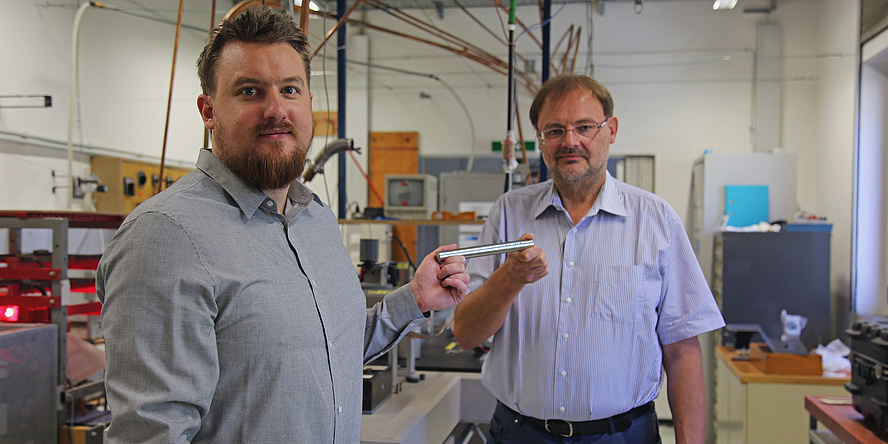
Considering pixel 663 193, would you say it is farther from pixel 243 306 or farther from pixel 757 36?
pixel 243 306

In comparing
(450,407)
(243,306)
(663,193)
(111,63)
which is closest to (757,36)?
(663,193)

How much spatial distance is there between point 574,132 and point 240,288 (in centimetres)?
95

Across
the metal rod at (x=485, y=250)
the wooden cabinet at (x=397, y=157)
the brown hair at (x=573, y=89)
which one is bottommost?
the metal rod at (x=485, y=250)

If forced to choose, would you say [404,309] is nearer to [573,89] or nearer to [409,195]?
[573,89]

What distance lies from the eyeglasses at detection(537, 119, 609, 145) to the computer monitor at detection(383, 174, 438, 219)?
6.67 ft

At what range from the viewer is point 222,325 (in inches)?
30.6

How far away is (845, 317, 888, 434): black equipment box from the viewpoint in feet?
5.51

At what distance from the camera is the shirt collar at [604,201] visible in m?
1.45

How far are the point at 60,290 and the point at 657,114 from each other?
17.9 ft

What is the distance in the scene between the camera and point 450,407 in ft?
6.86

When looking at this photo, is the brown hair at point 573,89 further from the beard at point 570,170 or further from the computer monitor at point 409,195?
the computer monitor at point 409,195

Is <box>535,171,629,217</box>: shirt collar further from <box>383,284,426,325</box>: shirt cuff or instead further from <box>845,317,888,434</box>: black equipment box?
<box>845,317,888,434</box>: black equipment box

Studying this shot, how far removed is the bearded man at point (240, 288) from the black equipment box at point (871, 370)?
1.60 m

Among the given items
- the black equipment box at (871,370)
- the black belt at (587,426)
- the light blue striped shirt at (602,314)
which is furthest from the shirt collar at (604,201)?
the black equipment box at (871,370)
